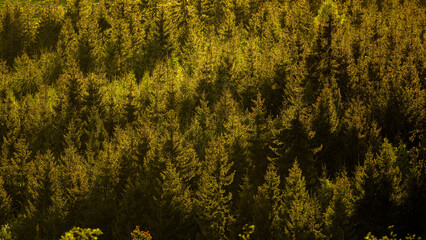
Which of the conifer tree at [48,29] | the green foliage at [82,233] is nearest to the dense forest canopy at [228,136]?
the green foliage at [82,233]

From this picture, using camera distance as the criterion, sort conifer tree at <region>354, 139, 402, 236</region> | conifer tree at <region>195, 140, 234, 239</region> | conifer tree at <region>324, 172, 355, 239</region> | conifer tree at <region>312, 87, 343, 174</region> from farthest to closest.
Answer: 1. conifer tree at <region>312, 87, 343, 174</region>
2. conifer tree at <region>195, 140, 234, 239</region>
3. conifer tree at <region>354, 139, 402, 236</region>
4. conifer tree at <region>324, 172, 355, 239</region>

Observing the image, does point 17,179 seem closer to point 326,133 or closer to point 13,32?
point 326,133

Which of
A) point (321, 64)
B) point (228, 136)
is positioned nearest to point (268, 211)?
point (228, 136)

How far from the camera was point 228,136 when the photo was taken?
40500 millimetres

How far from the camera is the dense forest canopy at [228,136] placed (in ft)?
101

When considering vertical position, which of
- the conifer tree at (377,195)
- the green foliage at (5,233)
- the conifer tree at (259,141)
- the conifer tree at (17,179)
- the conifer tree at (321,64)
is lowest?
the green foliage at (5,233)

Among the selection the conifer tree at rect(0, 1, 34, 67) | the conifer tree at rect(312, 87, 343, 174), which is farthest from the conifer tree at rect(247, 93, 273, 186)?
the conifer tree at rect(0, 1, 34, 67)

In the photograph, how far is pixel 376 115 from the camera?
42.9 metres

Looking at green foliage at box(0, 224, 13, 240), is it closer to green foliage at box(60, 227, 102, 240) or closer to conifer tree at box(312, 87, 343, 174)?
conifer tree at box(312, 87, 343, 174)

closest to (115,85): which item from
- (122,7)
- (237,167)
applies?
(122,7)

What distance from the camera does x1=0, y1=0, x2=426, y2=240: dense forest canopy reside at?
101 feet

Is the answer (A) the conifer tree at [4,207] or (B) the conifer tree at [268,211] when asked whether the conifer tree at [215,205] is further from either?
(A) the conifer tree at [4,207]

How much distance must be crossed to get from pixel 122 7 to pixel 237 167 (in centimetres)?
6017

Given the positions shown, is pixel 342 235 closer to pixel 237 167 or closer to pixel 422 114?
pixel 237 167
